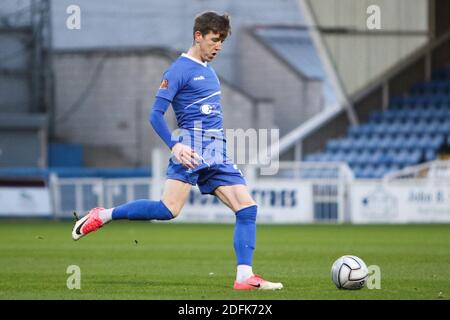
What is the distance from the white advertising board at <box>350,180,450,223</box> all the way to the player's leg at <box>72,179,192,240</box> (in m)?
15.1

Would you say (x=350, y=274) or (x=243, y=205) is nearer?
(x=350, y=274)

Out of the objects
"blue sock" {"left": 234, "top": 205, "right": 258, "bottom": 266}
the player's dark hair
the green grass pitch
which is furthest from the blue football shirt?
the green grass pitch

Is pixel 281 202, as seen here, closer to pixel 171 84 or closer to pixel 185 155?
pixel 171 84

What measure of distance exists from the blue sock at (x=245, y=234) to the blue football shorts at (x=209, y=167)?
27cm

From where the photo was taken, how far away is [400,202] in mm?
24594

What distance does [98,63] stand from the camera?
33469 mm

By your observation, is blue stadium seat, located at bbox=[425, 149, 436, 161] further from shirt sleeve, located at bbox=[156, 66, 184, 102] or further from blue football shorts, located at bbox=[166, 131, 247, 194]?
shirt sleeve, located at bbox=[156, 66, 184, 102]

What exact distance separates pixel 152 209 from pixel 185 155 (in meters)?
0.66

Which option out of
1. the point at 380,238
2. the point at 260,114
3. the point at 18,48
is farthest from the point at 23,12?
the point at 380,238

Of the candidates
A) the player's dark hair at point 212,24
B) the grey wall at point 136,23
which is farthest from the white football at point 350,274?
the grey wall at point 136,23

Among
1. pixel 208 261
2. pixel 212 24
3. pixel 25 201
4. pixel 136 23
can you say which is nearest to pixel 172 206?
pixel 212 24

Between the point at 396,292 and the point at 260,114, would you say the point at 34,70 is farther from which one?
the point at 396,292

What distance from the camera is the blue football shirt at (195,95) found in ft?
31.6
